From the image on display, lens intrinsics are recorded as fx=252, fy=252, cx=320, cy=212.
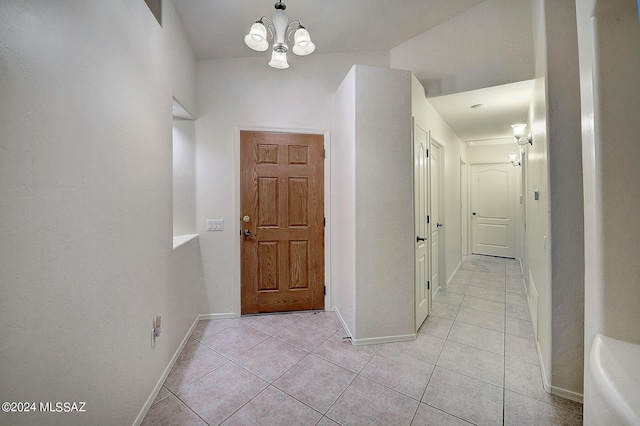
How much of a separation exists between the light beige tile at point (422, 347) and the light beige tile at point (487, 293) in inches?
57.3

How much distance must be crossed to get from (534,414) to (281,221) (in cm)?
240

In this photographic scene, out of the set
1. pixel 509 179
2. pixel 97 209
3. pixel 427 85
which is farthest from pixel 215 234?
pixel 509 179

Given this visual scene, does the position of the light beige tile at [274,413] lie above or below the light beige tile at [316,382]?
below

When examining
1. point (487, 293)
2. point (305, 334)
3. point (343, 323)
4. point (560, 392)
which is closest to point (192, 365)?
point (305, 334)

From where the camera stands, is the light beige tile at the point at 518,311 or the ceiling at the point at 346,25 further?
the light beige tile at the point at 518,311

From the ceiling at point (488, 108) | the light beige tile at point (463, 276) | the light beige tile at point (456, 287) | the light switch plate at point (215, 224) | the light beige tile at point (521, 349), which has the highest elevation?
the ceiling at point (488, 108)

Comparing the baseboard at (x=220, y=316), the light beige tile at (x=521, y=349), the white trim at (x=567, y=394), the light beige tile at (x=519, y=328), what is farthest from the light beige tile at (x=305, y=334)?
the light beige tile at (x=519, y=328)

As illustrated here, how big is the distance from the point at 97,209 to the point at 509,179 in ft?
21.9

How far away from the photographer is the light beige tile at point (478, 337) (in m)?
2.18

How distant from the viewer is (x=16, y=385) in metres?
0.76

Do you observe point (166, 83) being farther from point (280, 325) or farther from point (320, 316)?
point (320, 316)

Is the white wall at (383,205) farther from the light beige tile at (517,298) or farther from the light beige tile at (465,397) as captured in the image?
the light beige tile at (517,298)

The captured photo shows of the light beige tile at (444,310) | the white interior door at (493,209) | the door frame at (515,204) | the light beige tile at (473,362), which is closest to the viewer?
the light beige tile at (473,362)

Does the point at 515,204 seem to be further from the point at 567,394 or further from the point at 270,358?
the point at 270,358
